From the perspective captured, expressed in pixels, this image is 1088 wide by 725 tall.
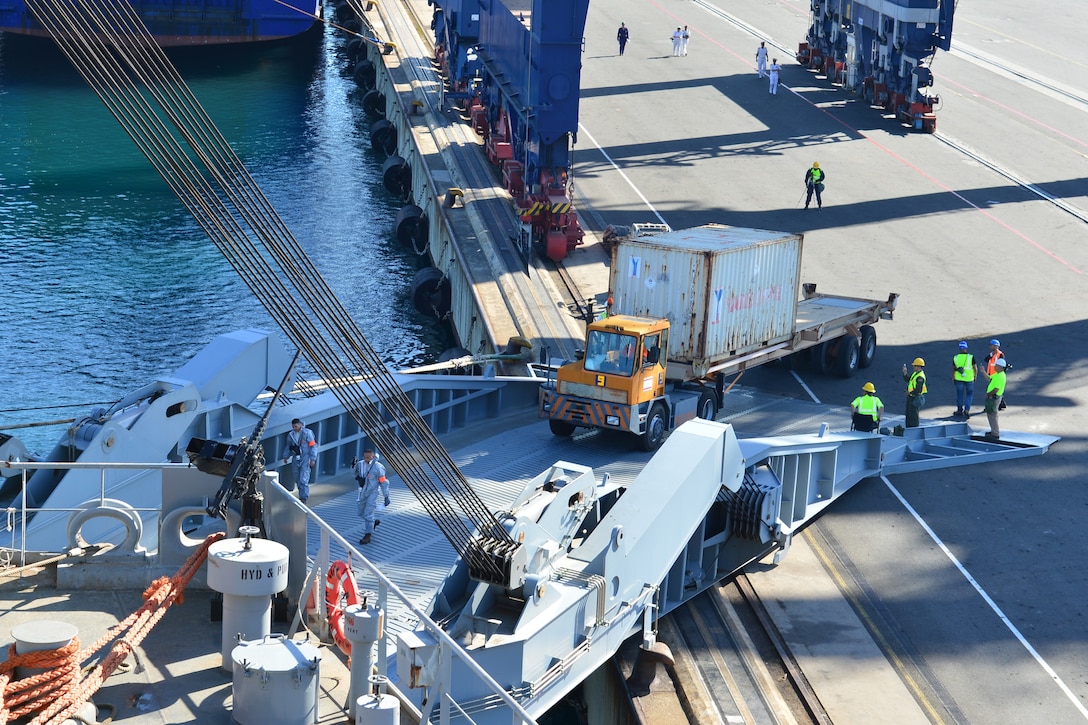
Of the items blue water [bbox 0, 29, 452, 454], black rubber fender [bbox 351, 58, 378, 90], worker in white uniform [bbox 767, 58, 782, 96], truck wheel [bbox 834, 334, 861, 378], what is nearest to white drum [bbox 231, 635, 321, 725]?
blue water [bbox 0, 29, 452, 454]

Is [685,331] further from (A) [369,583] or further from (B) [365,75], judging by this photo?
(B) [365,75]

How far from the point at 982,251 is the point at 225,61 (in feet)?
158

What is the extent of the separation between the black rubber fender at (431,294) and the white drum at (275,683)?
30.9 metres

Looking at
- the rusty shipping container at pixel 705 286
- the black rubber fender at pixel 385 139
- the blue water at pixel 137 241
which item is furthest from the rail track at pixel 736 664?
the black rubber fender at pixel 385 139

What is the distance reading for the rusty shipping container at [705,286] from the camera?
26.9 m

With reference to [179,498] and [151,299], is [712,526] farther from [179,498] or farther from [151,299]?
[151,299]

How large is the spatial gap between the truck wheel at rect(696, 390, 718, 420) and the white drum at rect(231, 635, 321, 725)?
633 inches

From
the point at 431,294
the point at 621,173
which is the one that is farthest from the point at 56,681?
the point at 621,173

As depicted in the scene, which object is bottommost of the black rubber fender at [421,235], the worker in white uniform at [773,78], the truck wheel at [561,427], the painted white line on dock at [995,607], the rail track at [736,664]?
the rail track at [736,664]

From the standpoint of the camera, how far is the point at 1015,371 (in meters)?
33.3

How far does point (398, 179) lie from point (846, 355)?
27158 millimetres

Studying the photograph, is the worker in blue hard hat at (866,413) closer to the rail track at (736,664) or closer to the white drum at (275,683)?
the rail track at (736,664)

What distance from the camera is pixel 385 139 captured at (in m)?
60.8

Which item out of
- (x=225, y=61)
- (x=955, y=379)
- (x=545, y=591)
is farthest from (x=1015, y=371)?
(x=225, y=61)
